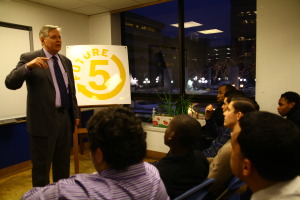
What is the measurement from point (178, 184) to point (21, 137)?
2934 mm

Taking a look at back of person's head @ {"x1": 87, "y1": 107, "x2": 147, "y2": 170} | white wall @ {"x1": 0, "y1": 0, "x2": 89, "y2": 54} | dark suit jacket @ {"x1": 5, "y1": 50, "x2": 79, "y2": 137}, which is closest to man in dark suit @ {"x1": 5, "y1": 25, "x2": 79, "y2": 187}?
dark suit jacket @ {"x1": 5, "y1": 50, "x2": 79, "y2": 137}

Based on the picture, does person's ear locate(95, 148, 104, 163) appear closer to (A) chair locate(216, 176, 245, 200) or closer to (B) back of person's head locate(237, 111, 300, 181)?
(B) back of person's head locate(237, 111, 300, 181)

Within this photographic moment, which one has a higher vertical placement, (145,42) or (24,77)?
(145,42)

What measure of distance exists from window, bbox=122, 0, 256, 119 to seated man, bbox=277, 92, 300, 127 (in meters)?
0.59

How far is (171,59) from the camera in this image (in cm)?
405

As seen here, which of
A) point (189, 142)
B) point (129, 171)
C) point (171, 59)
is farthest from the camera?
point (171, 59)

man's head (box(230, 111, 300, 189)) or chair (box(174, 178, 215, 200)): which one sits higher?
man's head (box(230, 111, 300, 189))

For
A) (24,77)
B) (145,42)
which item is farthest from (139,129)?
(145,42)

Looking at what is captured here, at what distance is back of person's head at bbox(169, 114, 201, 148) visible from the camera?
4.58 feet

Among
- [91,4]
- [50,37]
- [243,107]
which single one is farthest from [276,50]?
[91,4]

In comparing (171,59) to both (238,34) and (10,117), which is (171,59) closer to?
(238,34)

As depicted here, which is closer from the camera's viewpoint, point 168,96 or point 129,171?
point 129,171

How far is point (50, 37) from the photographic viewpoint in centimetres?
214

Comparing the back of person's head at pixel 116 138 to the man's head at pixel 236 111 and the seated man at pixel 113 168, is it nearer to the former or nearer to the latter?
the seated man at pixel 113 168
